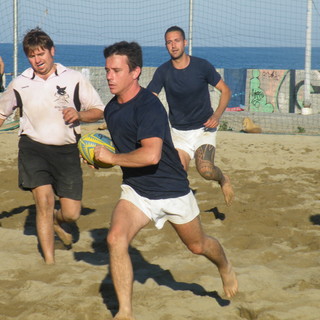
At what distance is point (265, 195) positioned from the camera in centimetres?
918

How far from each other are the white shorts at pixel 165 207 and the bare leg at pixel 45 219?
58.3 inches

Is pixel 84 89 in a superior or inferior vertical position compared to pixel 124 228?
superior

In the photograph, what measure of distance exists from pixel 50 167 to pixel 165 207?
1856 mm

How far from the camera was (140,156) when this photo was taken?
4598mm

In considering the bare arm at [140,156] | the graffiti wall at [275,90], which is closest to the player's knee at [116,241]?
the bare arm at [140,156]

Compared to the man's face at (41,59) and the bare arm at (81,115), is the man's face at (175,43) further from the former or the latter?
the man's face at (41,59)

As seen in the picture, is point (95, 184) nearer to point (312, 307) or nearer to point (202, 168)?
point (202, 168)

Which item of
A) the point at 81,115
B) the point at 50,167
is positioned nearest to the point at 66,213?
the point at 50,167

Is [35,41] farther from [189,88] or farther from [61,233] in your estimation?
[189,88]

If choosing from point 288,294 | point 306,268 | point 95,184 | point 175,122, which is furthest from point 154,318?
point 95,184

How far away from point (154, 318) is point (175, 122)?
11.9ft

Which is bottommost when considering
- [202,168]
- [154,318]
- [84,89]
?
[154,318]

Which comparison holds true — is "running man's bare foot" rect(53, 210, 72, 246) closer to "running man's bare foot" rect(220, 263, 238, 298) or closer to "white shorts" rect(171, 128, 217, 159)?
"white shorts" rect(171, 128, 217, 159)

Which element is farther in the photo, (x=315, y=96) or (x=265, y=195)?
(x=315, y=96)
